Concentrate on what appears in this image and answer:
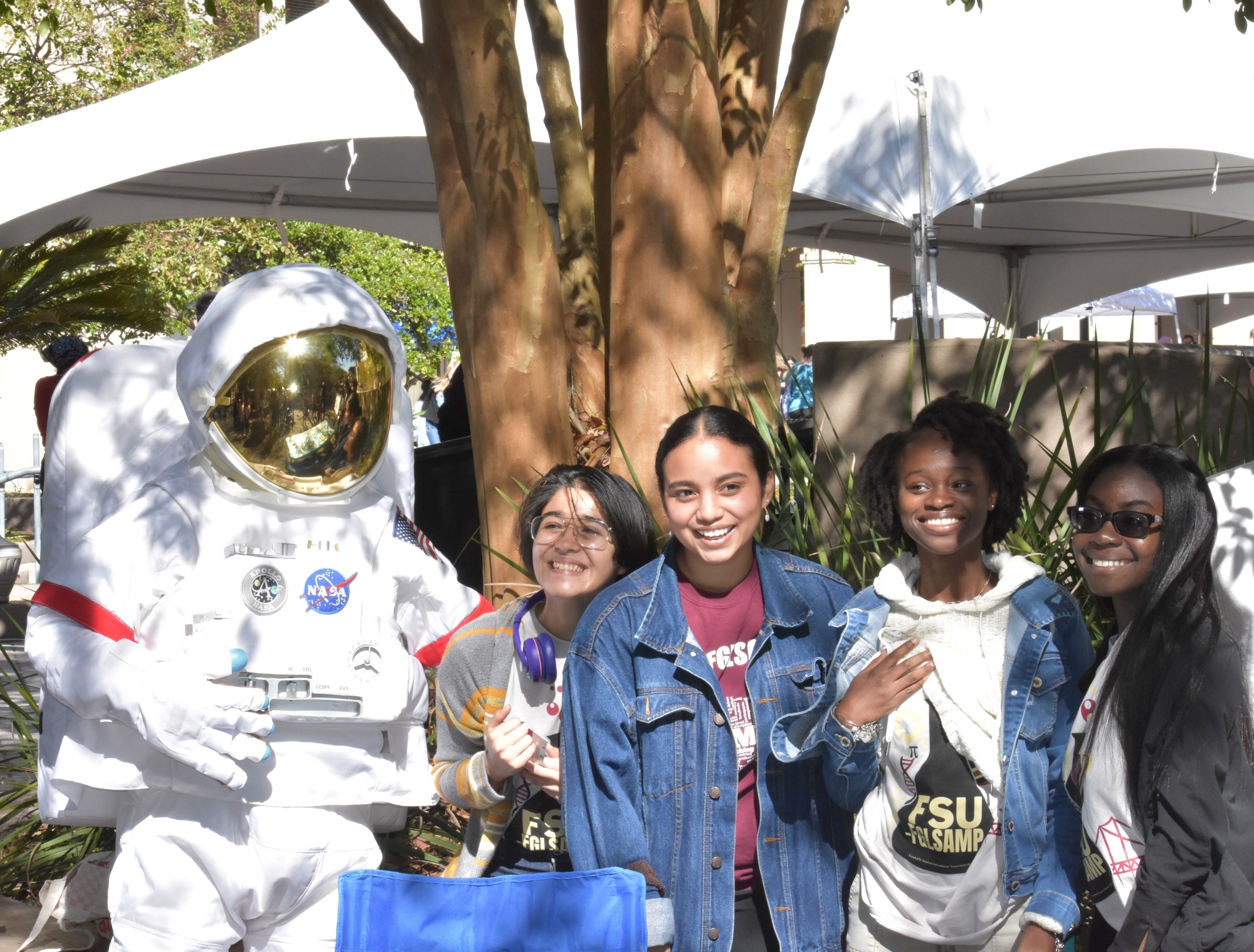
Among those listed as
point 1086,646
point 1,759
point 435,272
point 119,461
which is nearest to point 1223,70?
point 1086,646

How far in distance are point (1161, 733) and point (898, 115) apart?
5.90 meters

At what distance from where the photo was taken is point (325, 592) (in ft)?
10.3

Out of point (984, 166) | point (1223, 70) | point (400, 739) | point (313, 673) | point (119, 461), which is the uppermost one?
point (1223, 70)

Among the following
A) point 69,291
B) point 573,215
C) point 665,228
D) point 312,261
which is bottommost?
point 665,228

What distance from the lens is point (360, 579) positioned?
321cm

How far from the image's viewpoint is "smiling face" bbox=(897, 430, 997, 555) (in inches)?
103

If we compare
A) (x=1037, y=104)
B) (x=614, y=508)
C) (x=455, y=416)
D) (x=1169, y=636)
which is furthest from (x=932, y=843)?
(x=1037, y=104)

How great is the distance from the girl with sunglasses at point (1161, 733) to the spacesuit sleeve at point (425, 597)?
1598mm

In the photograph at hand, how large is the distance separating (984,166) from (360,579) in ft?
17.5

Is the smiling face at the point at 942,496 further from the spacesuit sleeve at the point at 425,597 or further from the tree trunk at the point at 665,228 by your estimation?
the tree trunk at the point at 665,228

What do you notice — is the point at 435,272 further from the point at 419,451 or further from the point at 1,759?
the point at 1,759

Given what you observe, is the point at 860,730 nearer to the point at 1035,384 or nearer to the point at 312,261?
the point at 1035,384

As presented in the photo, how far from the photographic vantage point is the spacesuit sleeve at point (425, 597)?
3.36 meters

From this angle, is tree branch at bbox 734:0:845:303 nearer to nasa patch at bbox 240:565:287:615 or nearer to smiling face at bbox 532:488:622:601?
smiling face at bbox 532:488:622:601
